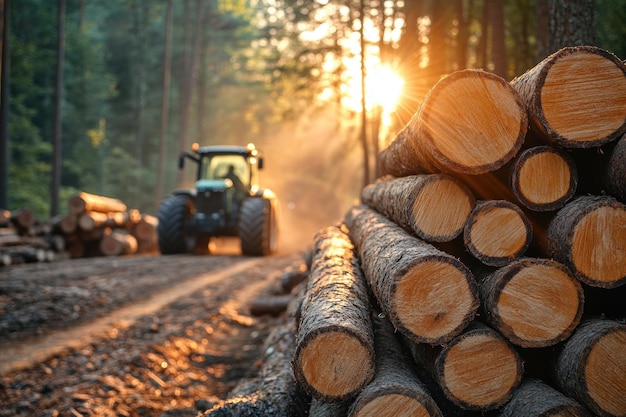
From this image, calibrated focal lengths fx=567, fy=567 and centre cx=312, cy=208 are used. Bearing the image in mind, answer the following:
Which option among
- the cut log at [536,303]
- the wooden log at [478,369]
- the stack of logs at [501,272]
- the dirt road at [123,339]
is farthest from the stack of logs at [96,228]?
the cut log at [536,303]

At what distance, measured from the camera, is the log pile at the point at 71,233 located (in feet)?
41.9

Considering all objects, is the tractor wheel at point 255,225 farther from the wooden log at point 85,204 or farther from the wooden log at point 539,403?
the wooden log at point 539,403

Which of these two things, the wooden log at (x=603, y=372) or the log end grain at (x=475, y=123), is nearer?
the wooden log at (x=603, y=372)

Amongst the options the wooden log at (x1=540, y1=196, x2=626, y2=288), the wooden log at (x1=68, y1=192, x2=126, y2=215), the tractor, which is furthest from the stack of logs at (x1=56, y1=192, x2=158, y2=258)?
the wooden log at (x1=540, y1=196, x2=626, y2=288)

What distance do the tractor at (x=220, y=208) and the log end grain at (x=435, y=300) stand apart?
10420mm

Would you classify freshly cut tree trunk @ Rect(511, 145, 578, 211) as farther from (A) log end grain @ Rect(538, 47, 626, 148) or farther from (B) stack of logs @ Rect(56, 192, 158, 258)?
(B) stack of logs @ Rect(56, 192, 158, 258)

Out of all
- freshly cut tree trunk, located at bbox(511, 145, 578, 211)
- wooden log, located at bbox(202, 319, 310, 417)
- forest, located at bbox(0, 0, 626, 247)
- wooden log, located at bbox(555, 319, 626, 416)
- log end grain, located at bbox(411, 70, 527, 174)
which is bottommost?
wooden log, located at bbox(202, 319, 310, 417)

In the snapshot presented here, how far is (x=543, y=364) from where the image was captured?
319 cm

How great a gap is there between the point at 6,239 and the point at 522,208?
12.4m

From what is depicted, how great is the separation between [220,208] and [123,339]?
7449mm

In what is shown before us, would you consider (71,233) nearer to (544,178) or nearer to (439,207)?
(439,207)

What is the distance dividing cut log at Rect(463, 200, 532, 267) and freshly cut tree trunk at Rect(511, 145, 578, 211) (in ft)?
0.39

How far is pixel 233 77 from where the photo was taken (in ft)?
144

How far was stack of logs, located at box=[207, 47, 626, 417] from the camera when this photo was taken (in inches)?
113
